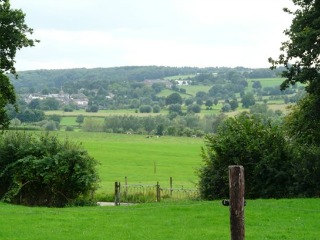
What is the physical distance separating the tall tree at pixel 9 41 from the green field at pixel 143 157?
15.1m

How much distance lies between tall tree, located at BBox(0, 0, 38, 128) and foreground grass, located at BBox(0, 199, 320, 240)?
1034 centimetres

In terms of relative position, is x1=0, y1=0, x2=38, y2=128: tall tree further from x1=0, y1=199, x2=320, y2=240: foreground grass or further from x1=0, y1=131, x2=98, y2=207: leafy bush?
x1=0, y1=199, x2=320, y2=240: foreground grass

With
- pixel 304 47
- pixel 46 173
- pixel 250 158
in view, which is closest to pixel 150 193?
pixel 46 173

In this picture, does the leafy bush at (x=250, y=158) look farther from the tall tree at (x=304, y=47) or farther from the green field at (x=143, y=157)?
the green field at (x=143, y=157)

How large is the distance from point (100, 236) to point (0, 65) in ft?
70.5

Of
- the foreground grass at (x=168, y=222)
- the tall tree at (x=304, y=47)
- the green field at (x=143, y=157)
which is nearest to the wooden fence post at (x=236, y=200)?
the foreground grass at (x=168, y=222)

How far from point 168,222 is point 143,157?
7552cm

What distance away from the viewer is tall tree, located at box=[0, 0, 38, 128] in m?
39.1

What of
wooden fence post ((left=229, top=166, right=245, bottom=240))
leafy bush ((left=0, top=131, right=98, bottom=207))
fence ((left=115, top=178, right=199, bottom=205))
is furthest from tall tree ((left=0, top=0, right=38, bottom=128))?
wooden fence post ((left=229, top=166, right=245, bottom=240))

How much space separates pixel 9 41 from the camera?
39.5 m

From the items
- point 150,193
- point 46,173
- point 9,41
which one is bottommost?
point 150,193

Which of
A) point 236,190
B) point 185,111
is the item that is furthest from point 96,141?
point 236,190

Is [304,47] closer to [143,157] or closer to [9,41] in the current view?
[9,41]

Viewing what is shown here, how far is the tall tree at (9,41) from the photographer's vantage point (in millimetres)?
39094
